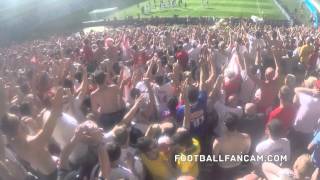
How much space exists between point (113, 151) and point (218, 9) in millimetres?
40197

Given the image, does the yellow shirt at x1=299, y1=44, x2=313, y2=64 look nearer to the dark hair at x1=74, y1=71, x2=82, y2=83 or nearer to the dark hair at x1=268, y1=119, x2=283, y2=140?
the dark hair at x1=74, y1=71, x2=82, y2=83

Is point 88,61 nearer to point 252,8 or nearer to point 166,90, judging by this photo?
point 166,90

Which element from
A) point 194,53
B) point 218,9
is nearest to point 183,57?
point 194,53

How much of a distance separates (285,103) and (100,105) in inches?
89.4

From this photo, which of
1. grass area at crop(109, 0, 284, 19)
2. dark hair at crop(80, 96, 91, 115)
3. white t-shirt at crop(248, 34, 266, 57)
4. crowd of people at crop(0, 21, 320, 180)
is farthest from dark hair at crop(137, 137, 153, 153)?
grass area at crop(109, 0, 284, 19)

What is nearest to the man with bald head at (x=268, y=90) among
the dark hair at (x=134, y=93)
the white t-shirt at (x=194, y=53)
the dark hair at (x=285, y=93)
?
the dark hair at (x=285, y=93)

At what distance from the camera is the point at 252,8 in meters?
42.6

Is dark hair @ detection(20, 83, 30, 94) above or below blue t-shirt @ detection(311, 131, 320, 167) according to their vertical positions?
above

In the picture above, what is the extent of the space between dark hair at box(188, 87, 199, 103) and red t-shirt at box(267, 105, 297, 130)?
0.89 metres

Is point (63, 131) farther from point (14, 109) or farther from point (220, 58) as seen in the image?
point (220, 58)

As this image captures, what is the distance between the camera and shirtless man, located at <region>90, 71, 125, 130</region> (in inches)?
253

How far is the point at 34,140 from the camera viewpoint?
4570 millimetres

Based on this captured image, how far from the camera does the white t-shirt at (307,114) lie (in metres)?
6.07

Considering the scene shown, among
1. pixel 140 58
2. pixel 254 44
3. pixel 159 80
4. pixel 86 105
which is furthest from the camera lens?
pixel 254 44
